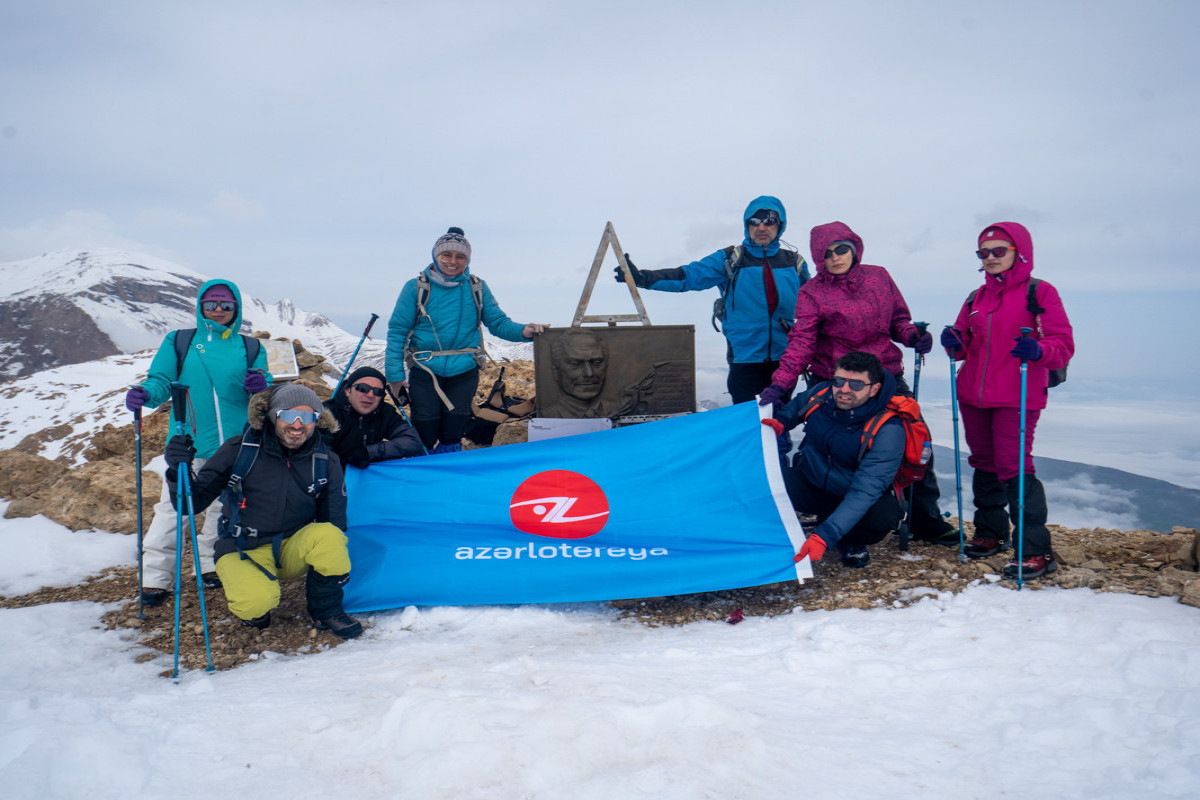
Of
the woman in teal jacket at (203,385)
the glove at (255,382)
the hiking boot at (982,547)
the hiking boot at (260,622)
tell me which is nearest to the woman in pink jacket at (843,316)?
the hiking boot at (982,547)

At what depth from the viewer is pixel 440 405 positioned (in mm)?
6512

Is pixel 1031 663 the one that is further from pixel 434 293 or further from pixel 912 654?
pixel 434 293

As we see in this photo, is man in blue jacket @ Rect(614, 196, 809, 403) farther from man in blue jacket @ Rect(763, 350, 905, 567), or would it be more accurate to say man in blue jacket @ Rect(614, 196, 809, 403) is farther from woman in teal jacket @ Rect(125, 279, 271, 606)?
woman in teal jacket @ Rect(125, 279, 271, 606)

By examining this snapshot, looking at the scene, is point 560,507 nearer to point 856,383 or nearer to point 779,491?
point 779,491

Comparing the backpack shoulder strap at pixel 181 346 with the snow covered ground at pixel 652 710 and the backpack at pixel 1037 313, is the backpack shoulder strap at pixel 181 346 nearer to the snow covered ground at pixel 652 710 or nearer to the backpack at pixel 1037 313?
the snow covered ground at pixel 652 710

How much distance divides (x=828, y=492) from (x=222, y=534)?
4.41 meters

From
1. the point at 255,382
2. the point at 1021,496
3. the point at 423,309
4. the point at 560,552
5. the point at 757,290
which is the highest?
the point at 757,290

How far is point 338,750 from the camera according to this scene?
3.03 metres

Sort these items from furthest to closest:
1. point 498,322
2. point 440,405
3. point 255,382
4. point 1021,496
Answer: point 498,322
point 440,405
point 1021,496
point 255,382

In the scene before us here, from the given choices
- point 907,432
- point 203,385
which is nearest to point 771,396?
point 907,432

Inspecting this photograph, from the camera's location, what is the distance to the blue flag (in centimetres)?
495

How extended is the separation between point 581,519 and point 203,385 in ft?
9.76

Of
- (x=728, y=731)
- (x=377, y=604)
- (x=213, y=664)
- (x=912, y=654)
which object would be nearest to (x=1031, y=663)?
(x=912, y=654)

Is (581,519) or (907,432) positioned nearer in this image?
(581,519)
